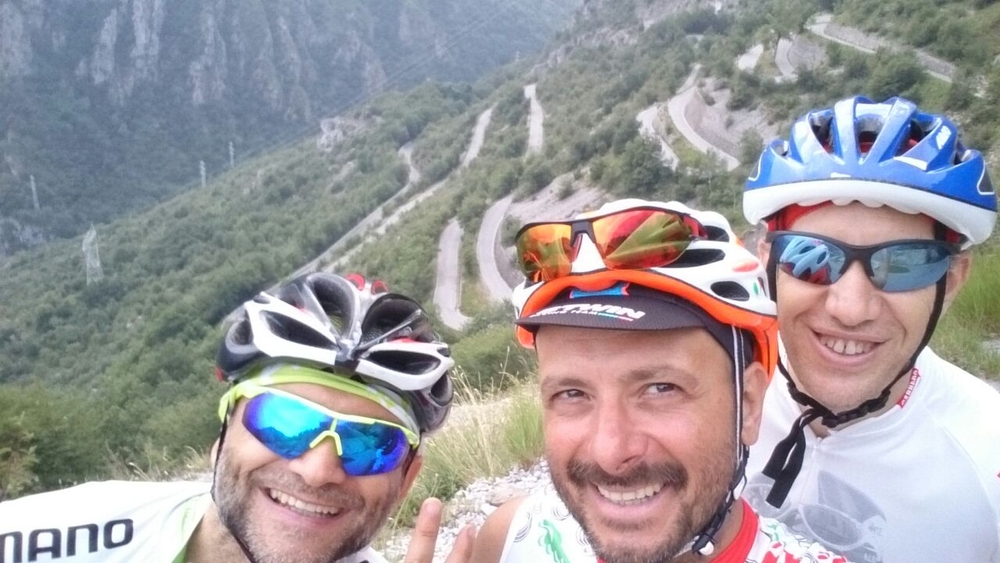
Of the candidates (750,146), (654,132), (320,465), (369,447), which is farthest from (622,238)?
(654,132)

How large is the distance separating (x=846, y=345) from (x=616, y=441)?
1023 mm

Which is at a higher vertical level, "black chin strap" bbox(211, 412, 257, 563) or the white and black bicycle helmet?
the white and black bicycle helmet

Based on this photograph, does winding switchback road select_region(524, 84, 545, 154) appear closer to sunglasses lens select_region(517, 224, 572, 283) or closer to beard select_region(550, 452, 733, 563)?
sunglasses lens select_region(517, 224, 572, 283)

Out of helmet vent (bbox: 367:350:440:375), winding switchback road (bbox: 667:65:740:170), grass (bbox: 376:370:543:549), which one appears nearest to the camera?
helmet vent (bbox: 367:350:440:375)

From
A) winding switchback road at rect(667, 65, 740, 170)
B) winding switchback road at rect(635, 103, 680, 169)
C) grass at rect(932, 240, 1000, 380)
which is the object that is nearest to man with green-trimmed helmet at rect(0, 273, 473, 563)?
grass at rect(932, 240, 1000, 380)

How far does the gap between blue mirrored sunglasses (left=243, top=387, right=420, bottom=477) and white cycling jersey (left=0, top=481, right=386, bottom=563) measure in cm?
39

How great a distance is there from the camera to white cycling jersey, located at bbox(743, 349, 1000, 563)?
6.69 feet

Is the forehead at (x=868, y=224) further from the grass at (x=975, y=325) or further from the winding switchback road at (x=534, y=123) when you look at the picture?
the winding switchback road at (x=534, y=123)

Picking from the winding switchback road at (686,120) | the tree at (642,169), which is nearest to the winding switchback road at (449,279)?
the tree at (642,169)

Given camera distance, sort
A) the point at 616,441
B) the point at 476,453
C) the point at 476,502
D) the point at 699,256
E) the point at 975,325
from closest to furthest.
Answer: the point at 616,441, the point at 699,256, the point at 476,502, the point at 476,453, the point at 975,325

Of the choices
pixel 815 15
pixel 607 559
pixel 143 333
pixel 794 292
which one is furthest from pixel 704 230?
pixel 143 333

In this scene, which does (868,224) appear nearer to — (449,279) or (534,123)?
(449,279)

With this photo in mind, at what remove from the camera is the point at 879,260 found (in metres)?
2.11

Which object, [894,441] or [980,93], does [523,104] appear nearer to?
[980,93]
